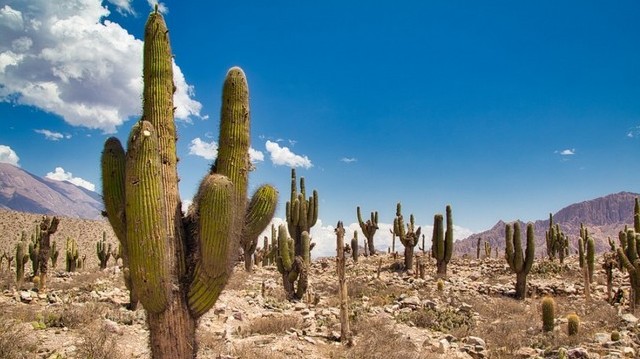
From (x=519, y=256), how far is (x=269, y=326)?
1289 cm

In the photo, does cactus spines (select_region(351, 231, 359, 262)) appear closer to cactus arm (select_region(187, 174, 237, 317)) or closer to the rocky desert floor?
the rocky desert floor

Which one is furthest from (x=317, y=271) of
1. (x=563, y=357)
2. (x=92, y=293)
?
(x=563, y=357)

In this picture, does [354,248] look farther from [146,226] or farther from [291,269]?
[146,226]

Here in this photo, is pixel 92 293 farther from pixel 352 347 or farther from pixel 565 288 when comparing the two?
pixel 565 288

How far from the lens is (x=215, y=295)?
562cm

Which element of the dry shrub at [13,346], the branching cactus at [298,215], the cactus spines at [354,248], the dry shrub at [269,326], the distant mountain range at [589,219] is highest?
the distant mountain range at [589,219]

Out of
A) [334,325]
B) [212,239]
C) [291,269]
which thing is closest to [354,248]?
[291,269]

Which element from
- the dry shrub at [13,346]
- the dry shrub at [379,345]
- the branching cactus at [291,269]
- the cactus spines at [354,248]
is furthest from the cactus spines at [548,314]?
the cactus spines at [354,248]

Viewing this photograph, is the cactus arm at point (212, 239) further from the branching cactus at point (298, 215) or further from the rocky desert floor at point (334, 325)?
the branching cactus at point (298, 215)

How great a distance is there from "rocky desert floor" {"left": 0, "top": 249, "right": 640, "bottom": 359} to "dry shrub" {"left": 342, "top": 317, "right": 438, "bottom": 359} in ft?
0.11

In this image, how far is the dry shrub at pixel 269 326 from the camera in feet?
38.8

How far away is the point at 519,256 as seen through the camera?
1986 centimetres

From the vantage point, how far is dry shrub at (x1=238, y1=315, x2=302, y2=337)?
465 inches

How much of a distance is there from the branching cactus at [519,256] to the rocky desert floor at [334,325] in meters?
0.73
